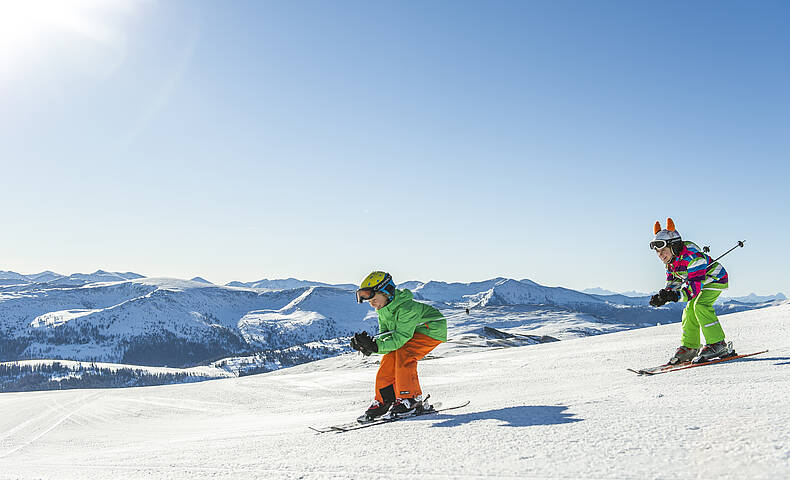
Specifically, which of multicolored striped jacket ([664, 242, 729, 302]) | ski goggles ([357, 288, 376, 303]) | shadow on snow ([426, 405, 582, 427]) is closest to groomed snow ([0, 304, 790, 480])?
shadow on snow ([426, 405, 582, 427])

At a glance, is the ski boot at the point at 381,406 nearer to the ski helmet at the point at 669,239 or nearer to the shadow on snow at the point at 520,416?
the shadow on snow at the point at 520,416

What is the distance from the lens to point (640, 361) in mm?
8398

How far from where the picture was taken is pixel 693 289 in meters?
7.20

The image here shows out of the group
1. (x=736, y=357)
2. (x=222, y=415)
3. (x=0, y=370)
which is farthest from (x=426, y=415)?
(x=0, y=370)

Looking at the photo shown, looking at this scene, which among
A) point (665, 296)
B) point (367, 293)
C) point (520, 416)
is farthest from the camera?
point (665, 296)

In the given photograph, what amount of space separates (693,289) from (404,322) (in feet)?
14.6

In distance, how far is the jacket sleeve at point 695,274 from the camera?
7137mm

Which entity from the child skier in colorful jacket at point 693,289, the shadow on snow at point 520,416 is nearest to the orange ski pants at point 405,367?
the shadow on snow at point 520,416

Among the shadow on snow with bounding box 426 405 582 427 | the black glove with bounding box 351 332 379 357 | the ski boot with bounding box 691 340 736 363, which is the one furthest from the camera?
the ski boot with bounding box 691 340 736 363

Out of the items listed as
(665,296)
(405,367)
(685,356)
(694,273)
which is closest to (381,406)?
(405,367)

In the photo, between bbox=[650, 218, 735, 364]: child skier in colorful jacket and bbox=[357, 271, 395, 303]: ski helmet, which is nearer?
bbox=[357, 271, 395, 303]: ski helmet

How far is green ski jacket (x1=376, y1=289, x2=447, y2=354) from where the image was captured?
578 centimetres

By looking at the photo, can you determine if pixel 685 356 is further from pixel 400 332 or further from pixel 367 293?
pixel 367 293

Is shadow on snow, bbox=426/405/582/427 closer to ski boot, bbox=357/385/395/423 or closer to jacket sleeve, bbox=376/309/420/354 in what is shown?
ski boot, bbox=357/385/395/423
